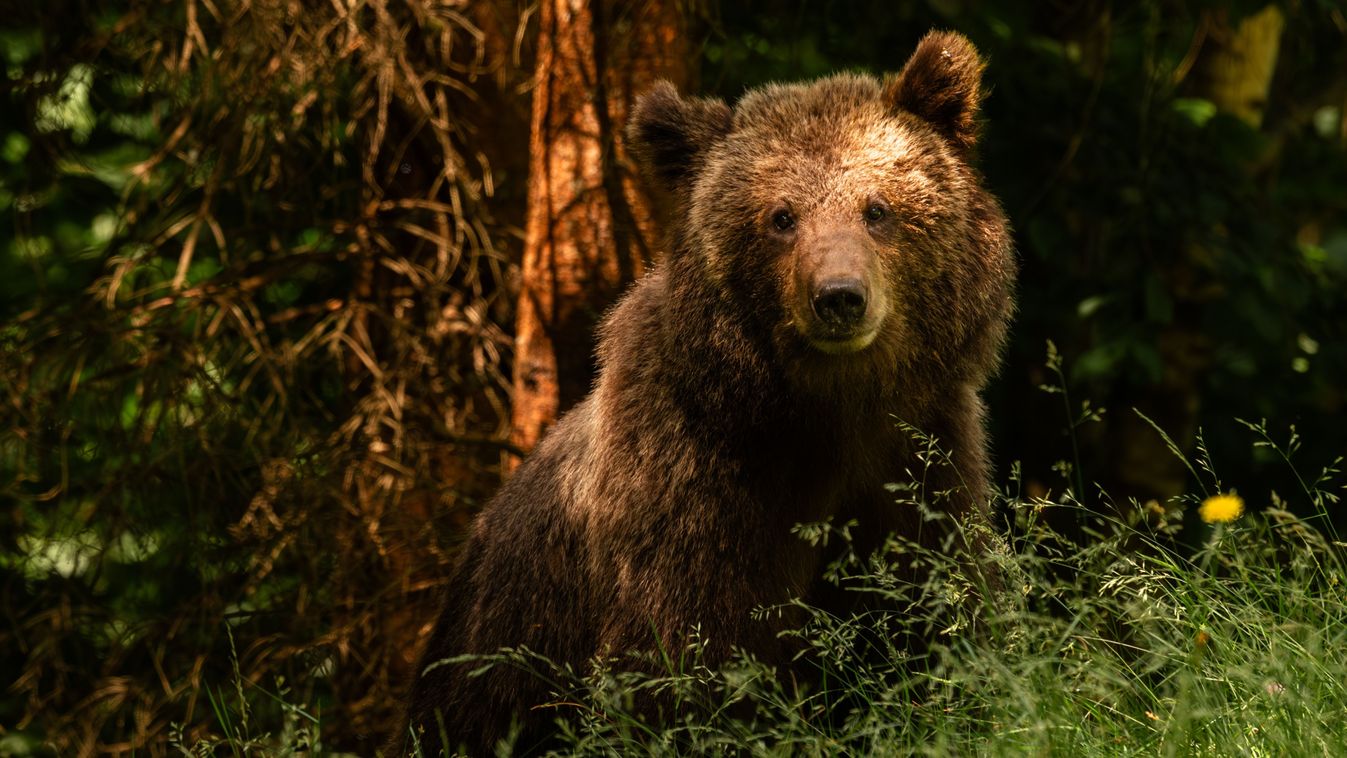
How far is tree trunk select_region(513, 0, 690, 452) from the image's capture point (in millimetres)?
5074

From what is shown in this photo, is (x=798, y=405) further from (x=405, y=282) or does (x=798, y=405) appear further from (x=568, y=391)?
(x=405, y=282)

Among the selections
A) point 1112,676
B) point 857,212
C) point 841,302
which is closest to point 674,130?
point 857,212

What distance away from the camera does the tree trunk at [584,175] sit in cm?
507

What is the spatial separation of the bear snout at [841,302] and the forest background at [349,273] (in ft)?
5.53

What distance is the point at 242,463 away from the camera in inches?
216

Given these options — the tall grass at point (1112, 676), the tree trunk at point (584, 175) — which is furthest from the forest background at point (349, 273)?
the tall grass at point (1112, 676)

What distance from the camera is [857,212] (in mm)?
3852

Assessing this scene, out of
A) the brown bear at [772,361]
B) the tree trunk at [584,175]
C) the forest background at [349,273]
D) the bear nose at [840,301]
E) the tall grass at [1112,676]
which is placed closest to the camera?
the tall grass at [1112,676]

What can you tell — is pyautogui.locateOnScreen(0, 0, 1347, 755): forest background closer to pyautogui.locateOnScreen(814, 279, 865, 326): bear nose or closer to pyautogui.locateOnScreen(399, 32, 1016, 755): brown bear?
pyautogui.locateOnScreen(399, 32, 1016, 755): brown bear

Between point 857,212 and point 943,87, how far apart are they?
52 cm

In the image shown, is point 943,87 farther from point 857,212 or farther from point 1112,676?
point 1112,676

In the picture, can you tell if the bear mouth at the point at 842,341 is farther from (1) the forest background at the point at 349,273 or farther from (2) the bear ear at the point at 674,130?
(1) the forest background at the point at 349,273

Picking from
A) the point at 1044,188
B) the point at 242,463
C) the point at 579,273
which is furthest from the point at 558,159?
the point at 1044,188

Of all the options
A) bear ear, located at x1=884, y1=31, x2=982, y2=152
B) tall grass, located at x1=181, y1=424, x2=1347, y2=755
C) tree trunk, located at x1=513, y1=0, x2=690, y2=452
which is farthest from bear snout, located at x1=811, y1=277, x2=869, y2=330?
tree trunk, located at x1=513, y1=0, x2=690, y2=452
